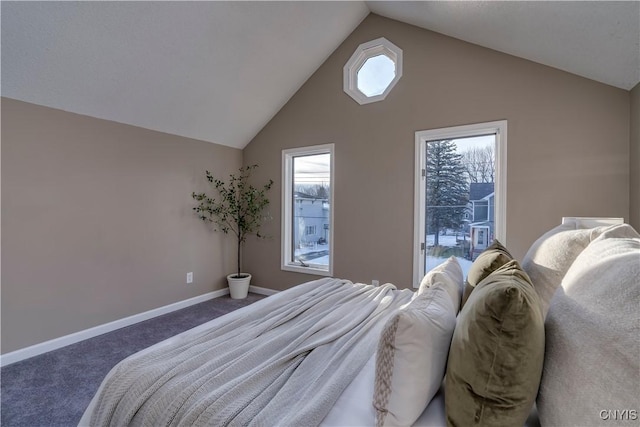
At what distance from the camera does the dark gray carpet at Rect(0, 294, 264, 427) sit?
1.84 meters

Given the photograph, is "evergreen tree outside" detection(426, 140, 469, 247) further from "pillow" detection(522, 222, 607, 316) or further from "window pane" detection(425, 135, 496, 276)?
"pillow" detection(522, 222, 607, 316)

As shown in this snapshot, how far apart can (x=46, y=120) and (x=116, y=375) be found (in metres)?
2.65

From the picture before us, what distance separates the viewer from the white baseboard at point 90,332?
8.03 feet

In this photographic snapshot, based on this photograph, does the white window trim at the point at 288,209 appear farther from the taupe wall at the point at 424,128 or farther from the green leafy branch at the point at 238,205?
the green leafy branch at the point at 238,205

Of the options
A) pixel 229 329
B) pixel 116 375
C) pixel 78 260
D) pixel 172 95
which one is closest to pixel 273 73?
pixel 172 95

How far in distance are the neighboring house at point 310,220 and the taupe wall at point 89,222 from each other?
1.33 meters

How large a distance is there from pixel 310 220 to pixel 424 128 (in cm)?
190

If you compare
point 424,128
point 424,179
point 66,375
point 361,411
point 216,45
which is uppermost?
point 216,45

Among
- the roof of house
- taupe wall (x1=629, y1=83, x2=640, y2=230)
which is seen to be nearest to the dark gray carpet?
the roof of house

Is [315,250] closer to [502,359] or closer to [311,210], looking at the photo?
[311,210]

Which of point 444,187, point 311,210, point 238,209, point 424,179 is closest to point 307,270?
point 311,210

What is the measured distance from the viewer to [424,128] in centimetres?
319

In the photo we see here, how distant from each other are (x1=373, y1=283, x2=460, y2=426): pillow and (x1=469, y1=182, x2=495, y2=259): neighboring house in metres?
2.45

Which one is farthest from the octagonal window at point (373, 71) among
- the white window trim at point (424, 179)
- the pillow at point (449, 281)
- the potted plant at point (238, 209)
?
the pillow at point (449, 281)
